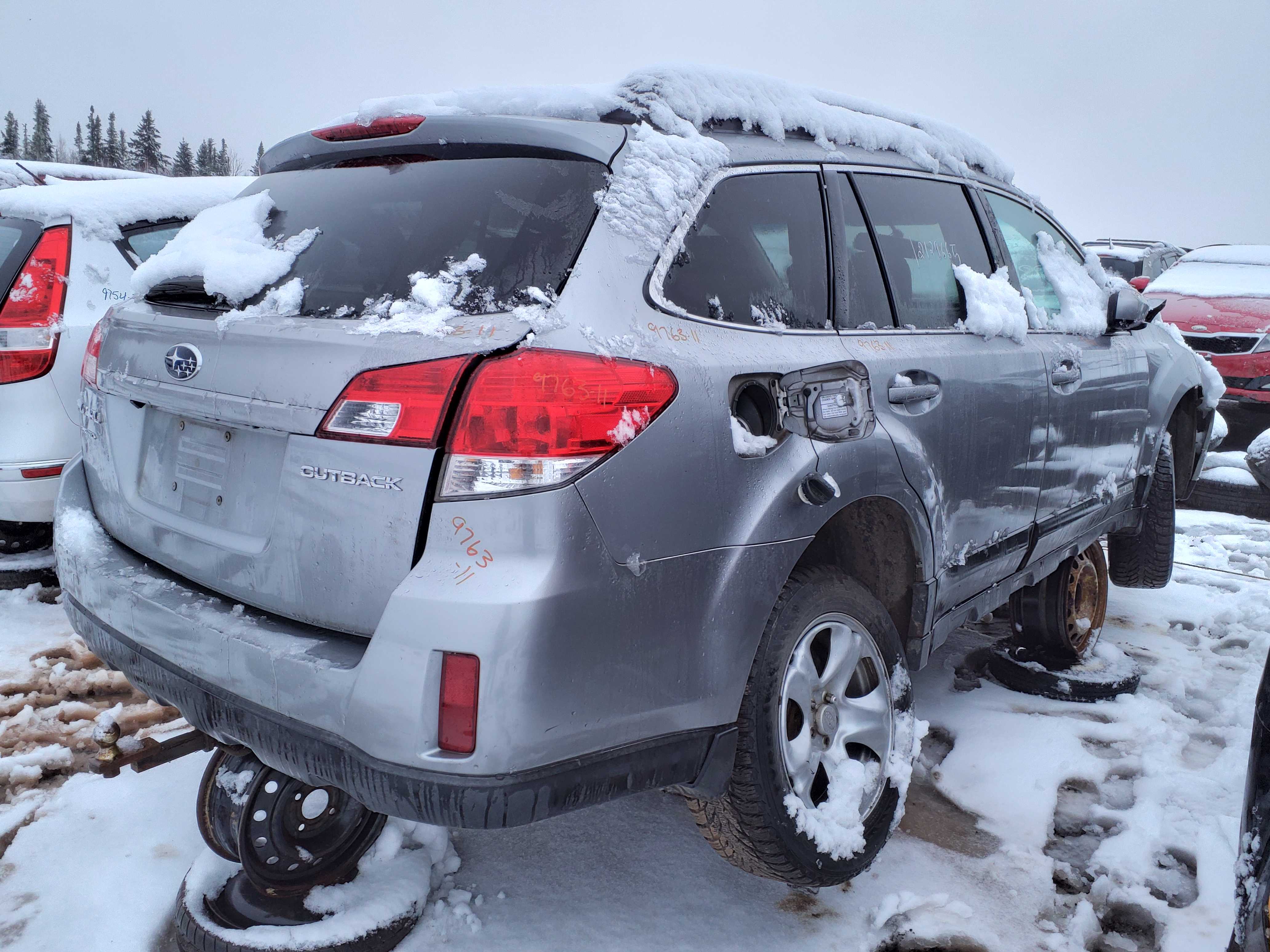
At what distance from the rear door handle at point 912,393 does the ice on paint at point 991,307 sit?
0.45m

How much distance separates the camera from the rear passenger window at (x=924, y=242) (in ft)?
8.66

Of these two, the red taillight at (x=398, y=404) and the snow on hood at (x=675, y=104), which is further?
the snow on hood at (x=675, y=104)

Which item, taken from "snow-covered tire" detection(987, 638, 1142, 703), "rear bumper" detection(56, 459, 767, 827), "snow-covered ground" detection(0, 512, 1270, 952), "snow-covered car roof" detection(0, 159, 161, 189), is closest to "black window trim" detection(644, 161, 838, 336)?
"rear bumper" detection(56, 459, 767, 827)

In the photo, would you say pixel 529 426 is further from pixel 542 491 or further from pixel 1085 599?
pixel 1085 599

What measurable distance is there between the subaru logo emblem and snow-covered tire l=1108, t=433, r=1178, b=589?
395cm

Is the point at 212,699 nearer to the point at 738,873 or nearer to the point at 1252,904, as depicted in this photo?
the point at 738,873

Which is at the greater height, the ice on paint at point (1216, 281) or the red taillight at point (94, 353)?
the ice on paint at point (1216, 281)

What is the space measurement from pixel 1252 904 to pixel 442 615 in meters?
1.43

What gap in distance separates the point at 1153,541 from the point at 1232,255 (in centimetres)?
864

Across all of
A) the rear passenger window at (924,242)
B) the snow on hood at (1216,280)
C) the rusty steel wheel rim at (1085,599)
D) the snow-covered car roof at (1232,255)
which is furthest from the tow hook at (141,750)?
the snow-covered car roof at (1232,255)

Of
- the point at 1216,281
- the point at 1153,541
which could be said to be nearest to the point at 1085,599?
the point at 1153,541

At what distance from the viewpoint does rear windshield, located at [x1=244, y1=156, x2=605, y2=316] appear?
1754 millimetres

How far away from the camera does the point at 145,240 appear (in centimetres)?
426

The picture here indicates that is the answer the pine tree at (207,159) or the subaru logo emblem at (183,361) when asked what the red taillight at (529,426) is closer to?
the subaru logo emblem at (183,361)
